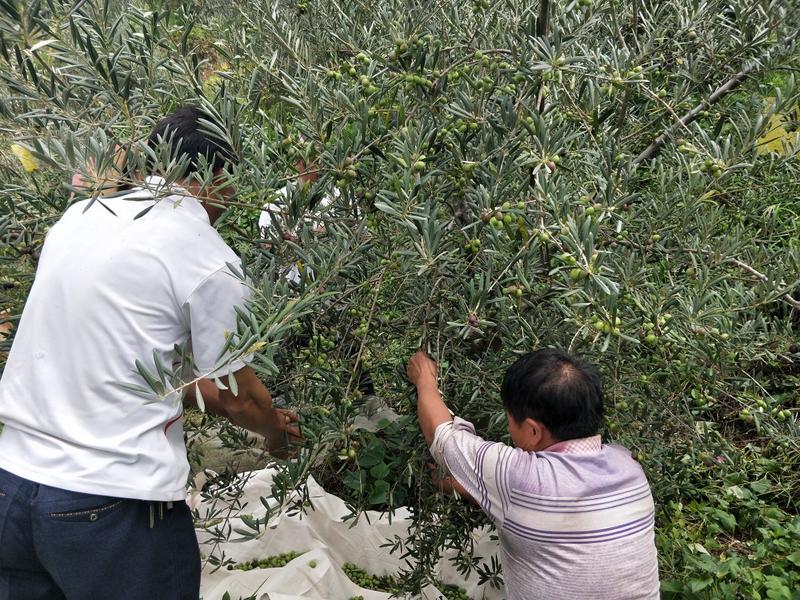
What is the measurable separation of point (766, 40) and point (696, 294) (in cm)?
78

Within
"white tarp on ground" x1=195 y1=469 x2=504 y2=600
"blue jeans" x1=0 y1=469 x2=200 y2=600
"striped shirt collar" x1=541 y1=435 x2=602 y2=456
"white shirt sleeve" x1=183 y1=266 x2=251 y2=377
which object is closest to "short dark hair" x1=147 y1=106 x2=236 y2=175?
"white shirt sleeve" x1=183 y1=266 x2=251 y2=377

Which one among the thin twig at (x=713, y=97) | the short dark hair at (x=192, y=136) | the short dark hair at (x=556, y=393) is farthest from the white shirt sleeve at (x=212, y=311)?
the thin twig at (x=713, y=97)

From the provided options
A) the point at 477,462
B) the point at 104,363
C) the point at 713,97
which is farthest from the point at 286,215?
the point at 713,97

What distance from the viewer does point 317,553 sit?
3.37m

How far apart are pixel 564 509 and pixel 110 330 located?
1.22 meters

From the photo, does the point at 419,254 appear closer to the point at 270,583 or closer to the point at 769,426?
the point at 769,426

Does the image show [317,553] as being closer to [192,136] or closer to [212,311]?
[212,311]

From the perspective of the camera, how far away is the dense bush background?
1731 mm

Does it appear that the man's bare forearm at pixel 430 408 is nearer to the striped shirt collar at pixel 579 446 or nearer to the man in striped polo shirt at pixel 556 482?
the man in striped polo shirt at pixel 556 482

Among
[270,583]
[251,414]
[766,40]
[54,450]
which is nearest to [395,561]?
[270,583]

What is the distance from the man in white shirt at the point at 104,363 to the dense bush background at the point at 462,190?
0.14m

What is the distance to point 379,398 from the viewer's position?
2547 mm

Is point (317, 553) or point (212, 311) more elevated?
point (212, 311)

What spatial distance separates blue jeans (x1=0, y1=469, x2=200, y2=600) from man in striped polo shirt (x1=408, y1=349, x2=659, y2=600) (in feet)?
2.54
